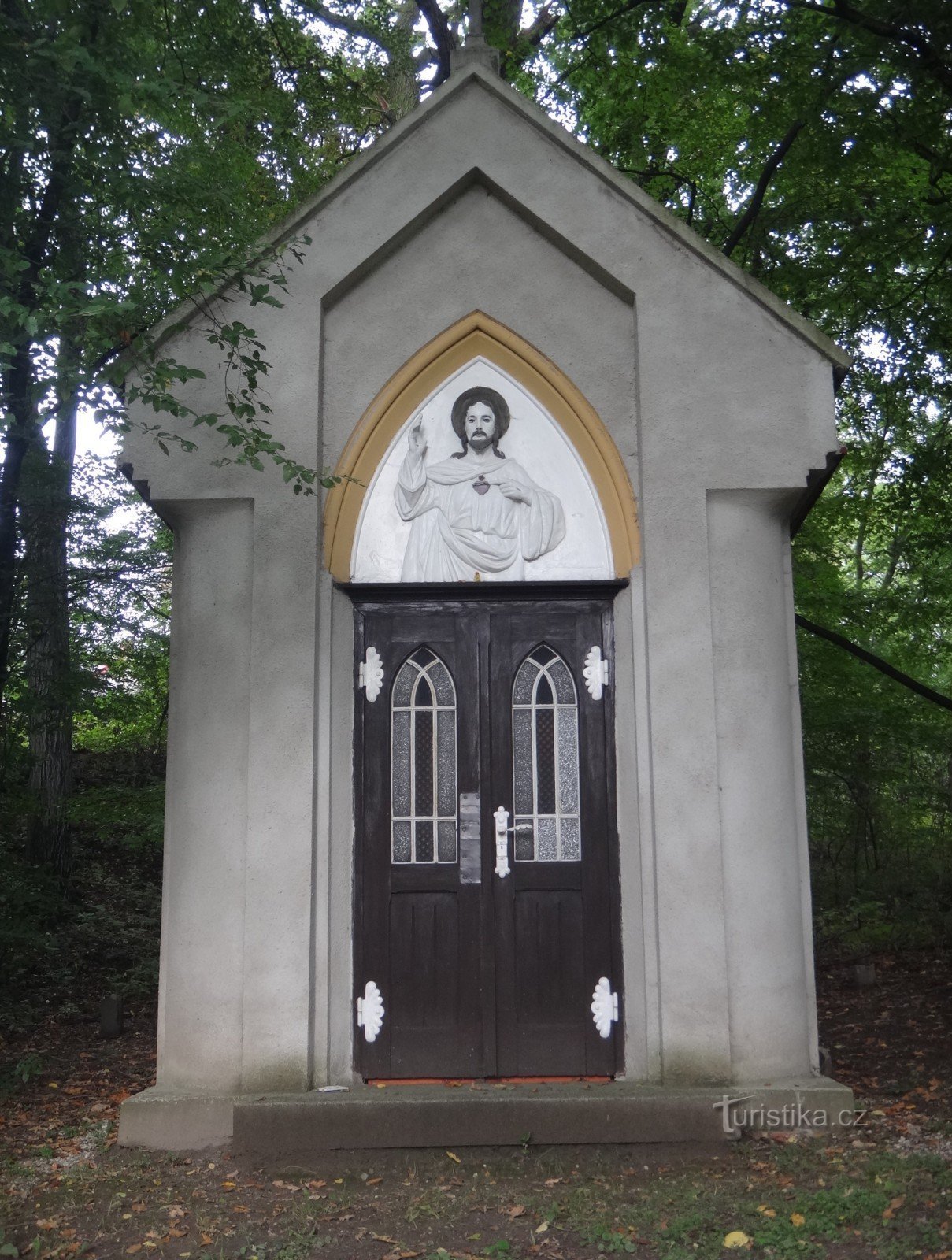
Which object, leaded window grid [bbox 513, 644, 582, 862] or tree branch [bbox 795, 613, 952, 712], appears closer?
leaded window grid [bbox 513, 644, 582, 862]

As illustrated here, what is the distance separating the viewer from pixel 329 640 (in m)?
6.45

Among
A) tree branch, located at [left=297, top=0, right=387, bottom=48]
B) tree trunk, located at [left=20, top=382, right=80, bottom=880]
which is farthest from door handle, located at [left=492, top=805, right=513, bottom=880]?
tree branch, located at [left=297, top=0, right=387, bottom=48]

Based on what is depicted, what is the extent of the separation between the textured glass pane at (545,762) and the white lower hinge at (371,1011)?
4.40 ft

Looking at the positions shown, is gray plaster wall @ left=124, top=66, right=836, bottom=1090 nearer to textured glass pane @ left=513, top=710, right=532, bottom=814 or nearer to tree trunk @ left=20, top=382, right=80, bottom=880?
textured glass pane @ left=513, top=710, right=532, bottom=814

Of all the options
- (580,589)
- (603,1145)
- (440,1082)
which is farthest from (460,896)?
(580,589)

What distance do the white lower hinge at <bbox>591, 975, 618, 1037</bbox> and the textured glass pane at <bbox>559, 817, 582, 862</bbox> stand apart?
27.2 inches

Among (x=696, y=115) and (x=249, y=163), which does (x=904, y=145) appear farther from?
(x=249, y=163)

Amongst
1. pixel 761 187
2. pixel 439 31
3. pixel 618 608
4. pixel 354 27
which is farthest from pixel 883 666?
pixel 354 27

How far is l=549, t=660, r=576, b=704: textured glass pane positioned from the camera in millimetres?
6516

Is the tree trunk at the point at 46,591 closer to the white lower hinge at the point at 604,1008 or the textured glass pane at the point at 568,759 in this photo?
the textured glass pane at the point at 568,759

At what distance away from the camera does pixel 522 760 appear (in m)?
6.47

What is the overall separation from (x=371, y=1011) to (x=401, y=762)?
1.37 meters

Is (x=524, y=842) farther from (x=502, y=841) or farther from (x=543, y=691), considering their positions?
(x=543, y=691)

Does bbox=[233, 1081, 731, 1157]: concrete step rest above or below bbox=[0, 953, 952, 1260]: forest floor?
above
